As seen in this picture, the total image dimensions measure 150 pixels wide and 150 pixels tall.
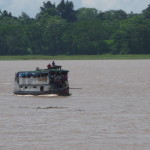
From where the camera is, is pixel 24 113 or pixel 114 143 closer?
pixel 114 143

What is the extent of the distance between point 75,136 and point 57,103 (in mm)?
18669

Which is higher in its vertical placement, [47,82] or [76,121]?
[47,82]

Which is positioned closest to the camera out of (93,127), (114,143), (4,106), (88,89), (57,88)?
(114,143)

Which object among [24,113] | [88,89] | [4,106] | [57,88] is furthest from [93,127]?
[88,89]

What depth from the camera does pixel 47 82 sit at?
6850 cm

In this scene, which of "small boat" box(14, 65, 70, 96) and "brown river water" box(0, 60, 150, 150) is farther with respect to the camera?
"small boat" box(14, 65, 70, 96)

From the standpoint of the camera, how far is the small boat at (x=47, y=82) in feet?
224

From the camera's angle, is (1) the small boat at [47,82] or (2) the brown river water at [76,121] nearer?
(2) the brown river water at [76,121]

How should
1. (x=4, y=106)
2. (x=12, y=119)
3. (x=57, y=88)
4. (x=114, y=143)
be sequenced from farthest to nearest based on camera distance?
(x=57, y=88) → (x=4, y=106) → (x=12, y=119) → (x=114, y=143)

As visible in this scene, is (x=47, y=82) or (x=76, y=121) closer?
(x=76, y=121)

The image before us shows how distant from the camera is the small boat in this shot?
224 ft

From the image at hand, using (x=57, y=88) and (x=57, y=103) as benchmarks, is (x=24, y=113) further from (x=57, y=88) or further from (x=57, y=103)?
(x=57, y=88)

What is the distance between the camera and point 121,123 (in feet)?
155

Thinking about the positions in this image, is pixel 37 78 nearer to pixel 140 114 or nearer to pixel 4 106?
pixel 4 106
